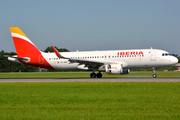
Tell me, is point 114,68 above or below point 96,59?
below

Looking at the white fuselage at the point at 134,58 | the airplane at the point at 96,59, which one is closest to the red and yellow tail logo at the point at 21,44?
the airplane at the point at 96,59

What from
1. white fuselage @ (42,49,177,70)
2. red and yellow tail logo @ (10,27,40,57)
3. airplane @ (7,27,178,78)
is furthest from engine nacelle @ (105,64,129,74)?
red and yellow tail logo @ (10,27,40,57)

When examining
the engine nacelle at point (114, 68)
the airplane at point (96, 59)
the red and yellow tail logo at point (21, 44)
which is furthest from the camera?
the red and yellow tail logo at point (21, 44)

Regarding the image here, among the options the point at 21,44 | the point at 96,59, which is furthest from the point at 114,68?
the point at 21,44

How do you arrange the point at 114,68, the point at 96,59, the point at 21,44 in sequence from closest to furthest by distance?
the point at 114,68, the point at 96,59, the point at 21,44

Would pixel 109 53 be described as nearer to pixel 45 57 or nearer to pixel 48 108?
pixel 45 57

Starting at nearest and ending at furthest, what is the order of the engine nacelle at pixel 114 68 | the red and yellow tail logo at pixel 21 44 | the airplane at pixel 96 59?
the engine nacelle at pixel 114 68 < the airplane at pixel 96 59 < the red and yellow tail logo at pixel 21 44

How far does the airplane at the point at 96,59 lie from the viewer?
32.2 meters

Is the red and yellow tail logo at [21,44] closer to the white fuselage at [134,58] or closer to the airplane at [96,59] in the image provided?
the airplane at [96,59]

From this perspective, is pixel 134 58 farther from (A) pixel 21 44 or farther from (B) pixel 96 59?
(A) pixel 21 44

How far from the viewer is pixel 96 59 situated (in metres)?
34.4

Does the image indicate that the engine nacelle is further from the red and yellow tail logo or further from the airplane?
the red and yellow tail logo

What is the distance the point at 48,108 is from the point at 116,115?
309cm

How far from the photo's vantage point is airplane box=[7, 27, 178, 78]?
32.2 metres
